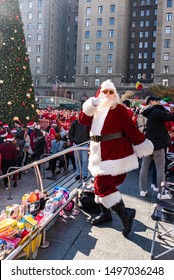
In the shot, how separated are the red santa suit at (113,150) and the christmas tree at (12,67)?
26.7 ft

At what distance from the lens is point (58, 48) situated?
70.2m

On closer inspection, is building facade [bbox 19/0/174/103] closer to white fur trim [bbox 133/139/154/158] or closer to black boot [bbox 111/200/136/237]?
white fur trim [bbox 133/139/154/158]

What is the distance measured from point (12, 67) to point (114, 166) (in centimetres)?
904

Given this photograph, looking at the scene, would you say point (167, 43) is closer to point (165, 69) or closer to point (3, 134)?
point (165, 69)

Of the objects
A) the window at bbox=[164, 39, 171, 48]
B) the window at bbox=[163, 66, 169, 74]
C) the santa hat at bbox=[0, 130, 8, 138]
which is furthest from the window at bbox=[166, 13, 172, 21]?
the santa hat at bbox=[0, 130, 8, 138]

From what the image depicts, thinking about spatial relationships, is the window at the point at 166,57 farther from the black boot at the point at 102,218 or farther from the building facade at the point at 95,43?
the black boot at the point at 102,218

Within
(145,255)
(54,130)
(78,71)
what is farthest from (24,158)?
(78,71)

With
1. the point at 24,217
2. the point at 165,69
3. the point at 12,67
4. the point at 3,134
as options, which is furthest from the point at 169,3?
the point at 24,217

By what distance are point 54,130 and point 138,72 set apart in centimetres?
6301

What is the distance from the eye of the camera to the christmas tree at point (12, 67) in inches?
425

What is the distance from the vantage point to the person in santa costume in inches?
129

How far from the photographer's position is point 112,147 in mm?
3309

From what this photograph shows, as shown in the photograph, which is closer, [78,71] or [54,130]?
[54,130]
